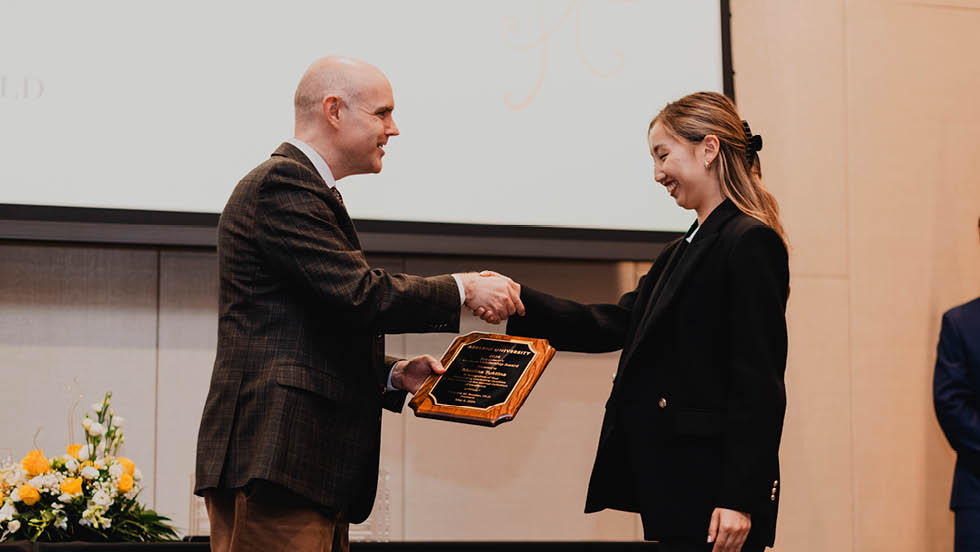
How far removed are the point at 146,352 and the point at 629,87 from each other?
74.1 inches

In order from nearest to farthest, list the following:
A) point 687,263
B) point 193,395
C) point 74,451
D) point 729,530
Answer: point 729,530 → point 687,263 → point 74,451 → point 193,395

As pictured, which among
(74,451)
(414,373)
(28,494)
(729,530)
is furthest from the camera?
(74,451)

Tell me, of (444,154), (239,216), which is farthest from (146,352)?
(239,216)

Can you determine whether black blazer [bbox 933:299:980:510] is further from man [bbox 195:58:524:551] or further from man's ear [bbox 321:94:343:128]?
man's ear [bbox 321:94:343:128]

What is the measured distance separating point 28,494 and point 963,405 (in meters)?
2.89

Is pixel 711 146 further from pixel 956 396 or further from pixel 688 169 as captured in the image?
pixel 956 396

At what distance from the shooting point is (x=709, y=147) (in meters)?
2.33

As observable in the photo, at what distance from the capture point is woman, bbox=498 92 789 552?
2047mm

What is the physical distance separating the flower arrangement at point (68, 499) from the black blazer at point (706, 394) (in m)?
1.33

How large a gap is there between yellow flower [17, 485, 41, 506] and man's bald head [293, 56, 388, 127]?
1196mm

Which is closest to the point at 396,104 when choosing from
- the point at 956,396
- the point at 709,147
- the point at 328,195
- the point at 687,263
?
the point at 328,195

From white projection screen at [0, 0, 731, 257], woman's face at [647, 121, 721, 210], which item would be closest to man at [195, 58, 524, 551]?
woman's face at [647, 121, 721, 210]

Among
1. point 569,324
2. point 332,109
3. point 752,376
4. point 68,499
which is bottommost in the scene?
point 68,499

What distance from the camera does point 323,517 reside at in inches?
83.9
